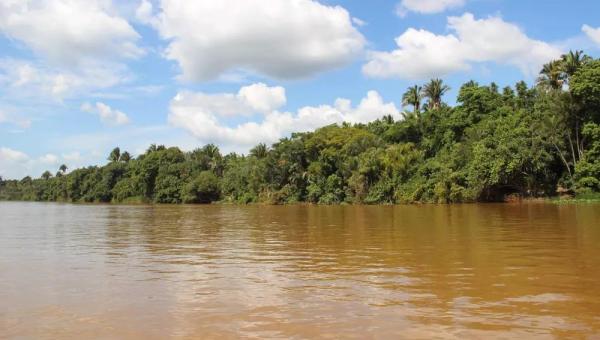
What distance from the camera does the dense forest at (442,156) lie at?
41.4 m

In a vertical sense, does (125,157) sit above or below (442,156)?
above

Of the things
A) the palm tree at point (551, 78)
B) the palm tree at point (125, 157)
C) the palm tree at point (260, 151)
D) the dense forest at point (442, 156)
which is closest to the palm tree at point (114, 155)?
the palm tree at point (125, 157)

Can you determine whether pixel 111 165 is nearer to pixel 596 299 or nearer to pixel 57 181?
pixel 57 181

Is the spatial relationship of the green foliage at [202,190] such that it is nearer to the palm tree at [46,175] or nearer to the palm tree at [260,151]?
the palm tree at [260,151]

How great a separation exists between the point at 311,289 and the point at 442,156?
46.1 metres

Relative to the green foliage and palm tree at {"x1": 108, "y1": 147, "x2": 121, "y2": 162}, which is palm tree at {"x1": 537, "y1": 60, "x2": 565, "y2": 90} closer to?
the green foliage

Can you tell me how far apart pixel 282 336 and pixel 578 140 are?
4332 centimetres

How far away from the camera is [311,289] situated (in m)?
8.19

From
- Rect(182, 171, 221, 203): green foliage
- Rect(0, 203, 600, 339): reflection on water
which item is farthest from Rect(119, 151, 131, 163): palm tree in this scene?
Rect(0, 203, 600, 339): reflection on water

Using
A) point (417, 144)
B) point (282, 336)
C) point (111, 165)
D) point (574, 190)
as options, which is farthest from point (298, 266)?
point (111, 165)

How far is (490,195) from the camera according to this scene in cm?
4556

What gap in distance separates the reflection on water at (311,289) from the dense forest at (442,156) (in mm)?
29132

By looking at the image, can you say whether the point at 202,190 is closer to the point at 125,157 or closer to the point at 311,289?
the point at 125,157

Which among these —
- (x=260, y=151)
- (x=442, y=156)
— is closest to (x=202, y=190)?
(x=260, y=151)
